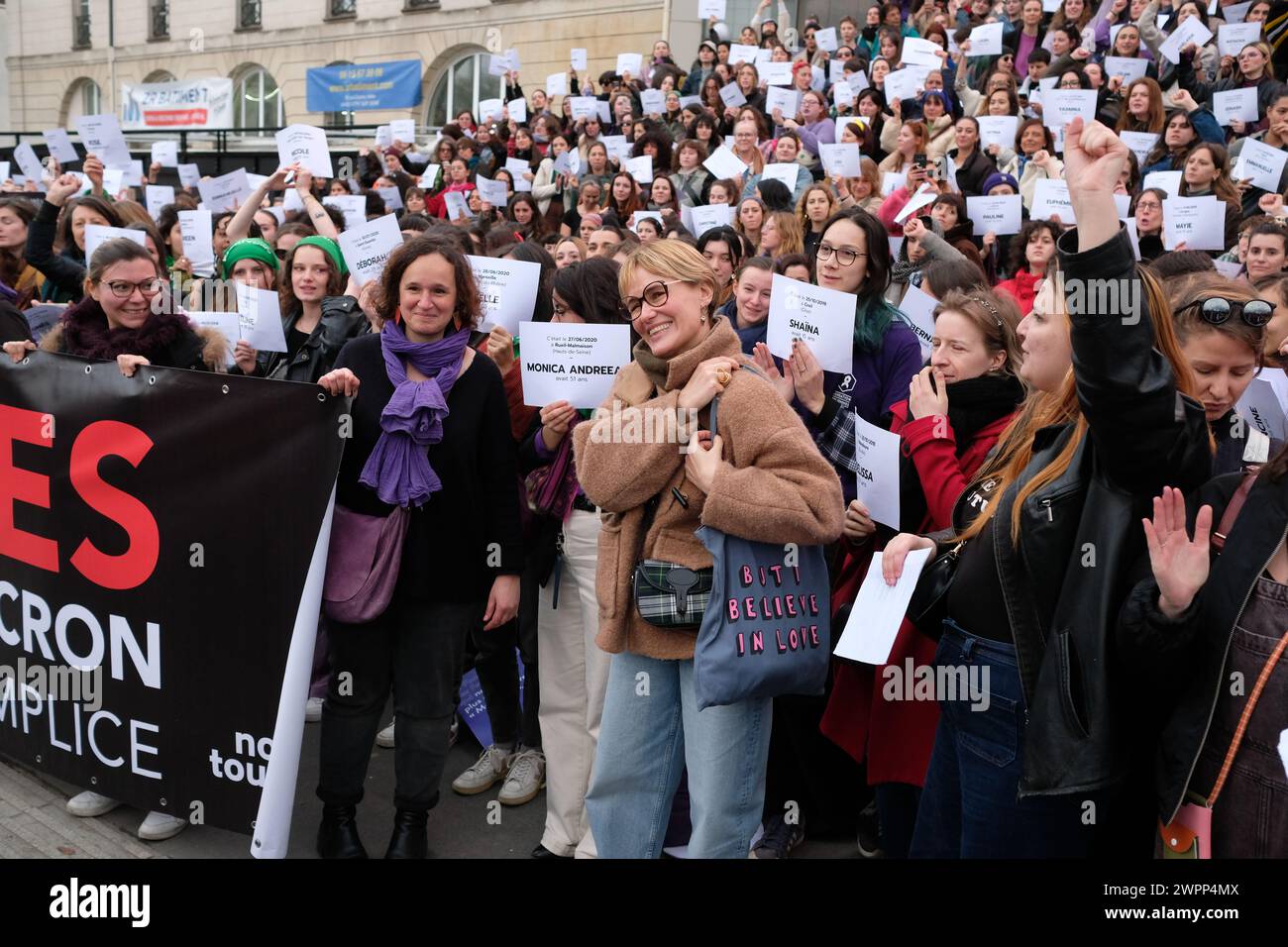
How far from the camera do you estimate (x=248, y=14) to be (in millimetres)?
35875

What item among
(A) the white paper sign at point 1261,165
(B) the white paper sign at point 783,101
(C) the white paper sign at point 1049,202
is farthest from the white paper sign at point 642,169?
(A) the white paper sign at point 1261,165

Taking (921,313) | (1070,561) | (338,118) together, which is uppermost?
(338,118)

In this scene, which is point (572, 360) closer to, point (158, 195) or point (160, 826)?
point (160, 826)

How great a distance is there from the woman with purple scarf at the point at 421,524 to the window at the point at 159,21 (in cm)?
4037

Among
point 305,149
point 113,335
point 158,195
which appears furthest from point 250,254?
point 158,195

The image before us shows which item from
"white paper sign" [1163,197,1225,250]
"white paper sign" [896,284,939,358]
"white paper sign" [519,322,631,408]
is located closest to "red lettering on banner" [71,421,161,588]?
"white paper sign" [519,322,631,408]

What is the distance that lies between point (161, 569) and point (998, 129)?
7345 millimetres

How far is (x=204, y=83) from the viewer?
33.9 m

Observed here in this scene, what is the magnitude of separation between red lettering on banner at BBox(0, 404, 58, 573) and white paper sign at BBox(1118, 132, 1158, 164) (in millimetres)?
7140

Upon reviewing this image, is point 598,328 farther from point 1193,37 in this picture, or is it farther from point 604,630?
point 1193,37

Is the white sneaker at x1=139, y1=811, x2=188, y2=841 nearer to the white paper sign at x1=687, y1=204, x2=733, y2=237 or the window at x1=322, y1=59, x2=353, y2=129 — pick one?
the white paper sign at x1=687, y1=204, x2=733, y2=237

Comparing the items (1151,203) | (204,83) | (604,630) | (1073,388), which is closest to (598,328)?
(604,630)

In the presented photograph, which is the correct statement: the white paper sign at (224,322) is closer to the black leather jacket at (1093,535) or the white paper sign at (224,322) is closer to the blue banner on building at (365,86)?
the black leather jacket at (1093,535)
